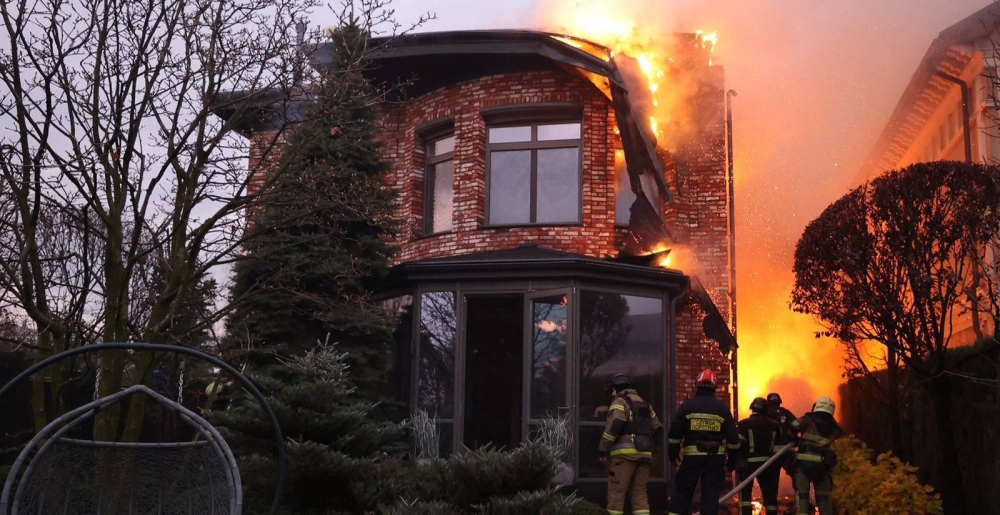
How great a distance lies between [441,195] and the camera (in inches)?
664

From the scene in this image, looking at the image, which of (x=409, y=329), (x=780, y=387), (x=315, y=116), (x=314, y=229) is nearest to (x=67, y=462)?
(x=315, y=116)

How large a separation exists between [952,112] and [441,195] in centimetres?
1431

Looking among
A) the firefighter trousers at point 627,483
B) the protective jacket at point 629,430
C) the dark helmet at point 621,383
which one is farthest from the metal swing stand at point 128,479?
the dark helmet at point 621,383

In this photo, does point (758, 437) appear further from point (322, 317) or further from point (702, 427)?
point (322, 317)

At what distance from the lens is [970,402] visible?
39.9 ft

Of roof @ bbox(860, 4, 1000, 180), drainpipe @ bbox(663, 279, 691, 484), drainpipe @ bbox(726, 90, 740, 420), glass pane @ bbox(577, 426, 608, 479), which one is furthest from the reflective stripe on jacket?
roof @ bbox(860, 4, 1000, 180)

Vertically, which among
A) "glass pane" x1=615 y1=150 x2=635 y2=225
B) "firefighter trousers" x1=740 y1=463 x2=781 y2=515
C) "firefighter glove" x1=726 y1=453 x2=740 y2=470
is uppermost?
"glass pane" x1=615 y1=150 x2=635 y2=225

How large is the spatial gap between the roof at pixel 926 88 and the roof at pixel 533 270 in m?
6.64

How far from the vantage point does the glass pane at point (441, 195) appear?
16.6 metres

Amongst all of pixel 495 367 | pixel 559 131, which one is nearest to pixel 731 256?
pixel 559 131

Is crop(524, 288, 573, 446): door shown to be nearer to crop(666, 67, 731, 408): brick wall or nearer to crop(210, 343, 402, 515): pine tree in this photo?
crop(666, 67, 731, 408): brick wall

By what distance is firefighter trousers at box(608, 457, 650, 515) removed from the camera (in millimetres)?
10812

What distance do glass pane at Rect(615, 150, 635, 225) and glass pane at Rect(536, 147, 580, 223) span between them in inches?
25.1

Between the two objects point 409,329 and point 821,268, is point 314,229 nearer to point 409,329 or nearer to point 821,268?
point 409,329
